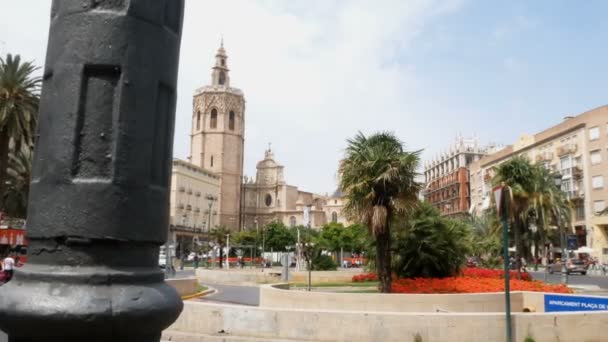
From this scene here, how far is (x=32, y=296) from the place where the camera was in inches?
73.2

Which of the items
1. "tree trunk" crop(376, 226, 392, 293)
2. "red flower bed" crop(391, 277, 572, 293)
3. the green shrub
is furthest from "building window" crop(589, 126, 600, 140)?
"tree trunk" crop(376, 226, 392, 293)

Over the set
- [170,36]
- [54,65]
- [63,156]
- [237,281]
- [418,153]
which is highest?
[418,153]

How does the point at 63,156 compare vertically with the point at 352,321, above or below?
above

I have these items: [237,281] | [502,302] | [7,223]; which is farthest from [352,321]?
[7,223]

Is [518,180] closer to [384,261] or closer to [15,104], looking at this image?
[384,261]

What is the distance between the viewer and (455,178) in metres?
91.3

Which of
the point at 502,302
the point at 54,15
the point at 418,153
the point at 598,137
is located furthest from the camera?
the point at 598,137

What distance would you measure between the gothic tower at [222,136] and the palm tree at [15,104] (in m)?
79.5

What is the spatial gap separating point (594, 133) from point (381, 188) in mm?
45492

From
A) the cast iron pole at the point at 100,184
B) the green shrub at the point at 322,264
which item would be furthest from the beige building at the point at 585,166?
the cast iron pole at the point at 100,184

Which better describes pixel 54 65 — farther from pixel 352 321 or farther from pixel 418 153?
pixel 418 153

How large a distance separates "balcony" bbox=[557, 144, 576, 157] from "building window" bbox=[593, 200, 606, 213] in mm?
5965

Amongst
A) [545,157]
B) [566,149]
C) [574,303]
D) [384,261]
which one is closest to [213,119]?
[545,157]

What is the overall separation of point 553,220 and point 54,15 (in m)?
45.0
